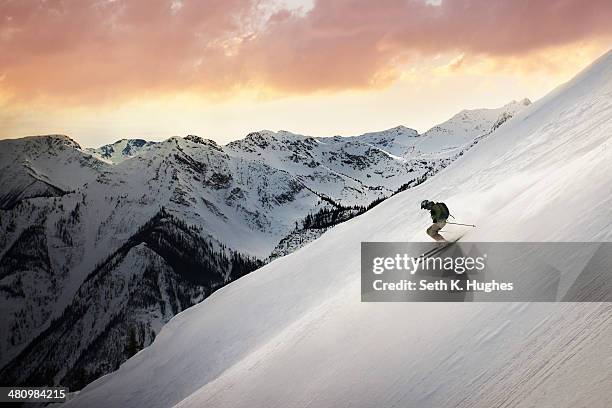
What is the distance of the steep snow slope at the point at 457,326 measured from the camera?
9.84 meters

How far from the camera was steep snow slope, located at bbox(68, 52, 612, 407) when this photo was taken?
32.3 ft

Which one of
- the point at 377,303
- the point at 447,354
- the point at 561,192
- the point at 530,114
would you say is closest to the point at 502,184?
the point at 561,192

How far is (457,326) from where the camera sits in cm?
1298

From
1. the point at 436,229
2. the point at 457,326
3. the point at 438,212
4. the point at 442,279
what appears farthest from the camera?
the point at 436,229

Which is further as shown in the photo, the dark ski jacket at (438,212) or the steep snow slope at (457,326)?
the dark ski jacket at (438,212)

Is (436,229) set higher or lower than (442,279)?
higher

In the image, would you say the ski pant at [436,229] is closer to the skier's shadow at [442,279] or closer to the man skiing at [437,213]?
the man skiing at [437,213]

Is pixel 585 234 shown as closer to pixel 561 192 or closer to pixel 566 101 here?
pixel 561 192

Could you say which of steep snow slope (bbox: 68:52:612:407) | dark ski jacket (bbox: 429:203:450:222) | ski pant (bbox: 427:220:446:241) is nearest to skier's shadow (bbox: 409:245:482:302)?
steep snow slope (bbox: 68:52:612:407)

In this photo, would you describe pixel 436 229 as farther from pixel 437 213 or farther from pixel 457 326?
pixel 457 326

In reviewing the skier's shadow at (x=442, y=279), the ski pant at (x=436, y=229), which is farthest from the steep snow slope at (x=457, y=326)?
the ski pant at (x=436, y=229)

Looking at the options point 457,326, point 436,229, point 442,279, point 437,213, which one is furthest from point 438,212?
point 457,326

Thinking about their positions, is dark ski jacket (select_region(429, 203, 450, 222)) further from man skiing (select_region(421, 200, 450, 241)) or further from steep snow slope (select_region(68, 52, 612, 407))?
steep snow slope (select_region(68, 52, 612, 407))

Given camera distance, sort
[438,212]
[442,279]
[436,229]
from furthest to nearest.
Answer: [436,229] < [438,212] < [442,279]
